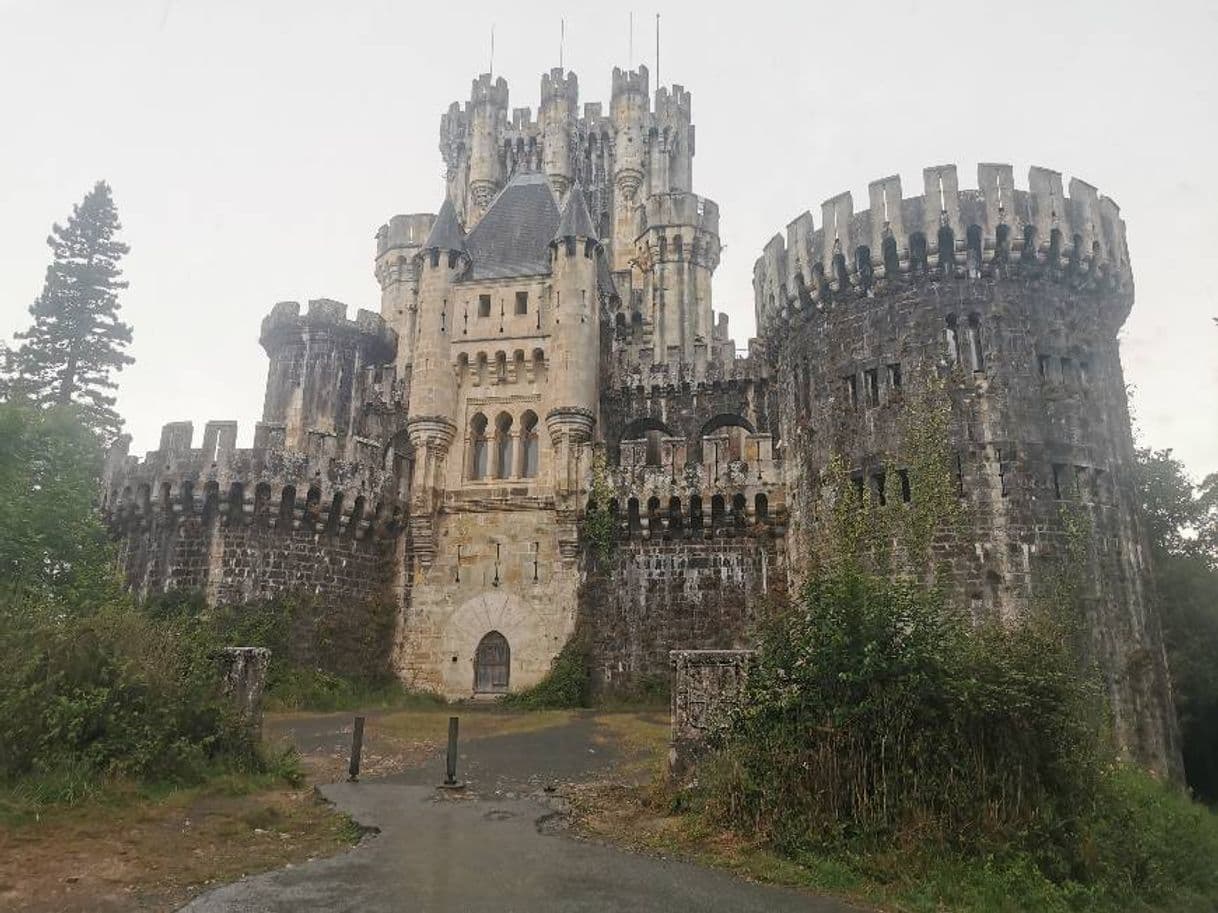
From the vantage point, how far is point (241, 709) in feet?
49.4

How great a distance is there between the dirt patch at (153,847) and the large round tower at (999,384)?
52.3 ft

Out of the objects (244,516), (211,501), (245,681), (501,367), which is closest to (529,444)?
(501,367)

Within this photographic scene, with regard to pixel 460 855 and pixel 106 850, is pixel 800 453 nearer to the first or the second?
pixel 460 855

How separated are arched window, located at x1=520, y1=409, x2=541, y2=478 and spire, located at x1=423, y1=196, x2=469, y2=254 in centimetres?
706

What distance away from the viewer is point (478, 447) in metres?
31.3

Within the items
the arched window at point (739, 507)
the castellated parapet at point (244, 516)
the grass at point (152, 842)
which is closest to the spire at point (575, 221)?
the castellated parapet at point (244, 516)

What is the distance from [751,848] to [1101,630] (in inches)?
560

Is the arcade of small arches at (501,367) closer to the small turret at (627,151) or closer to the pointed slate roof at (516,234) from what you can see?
the pointed slate roof at (516,234)

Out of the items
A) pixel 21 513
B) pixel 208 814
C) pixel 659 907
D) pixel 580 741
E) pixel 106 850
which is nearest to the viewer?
pixel 659 907

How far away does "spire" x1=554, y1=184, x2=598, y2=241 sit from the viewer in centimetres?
3256

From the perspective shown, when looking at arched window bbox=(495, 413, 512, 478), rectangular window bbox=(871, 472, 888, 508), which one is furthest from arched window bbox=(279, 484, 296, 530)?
rectangular window bbox=(871, 472, 888, 508)

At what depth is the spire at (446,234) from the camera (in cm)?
3297

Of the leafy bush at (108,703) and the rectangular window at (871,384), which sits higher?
the rectangular window at (871,384)

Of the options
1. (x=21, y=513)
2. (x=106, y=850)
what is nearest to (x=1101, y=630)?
(x=106, y=850)
